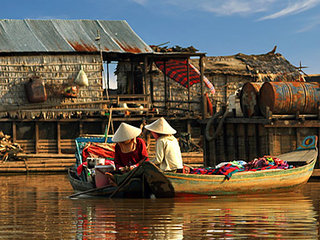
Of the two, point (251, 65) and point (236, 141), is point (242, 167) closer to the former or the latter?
point (236, 141)

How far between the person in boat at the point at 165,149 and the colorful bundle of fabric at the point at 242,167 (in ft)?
3.23

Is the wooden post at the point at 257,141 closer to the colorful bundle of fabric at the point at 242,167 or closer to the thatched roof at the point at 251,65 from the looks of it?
the colorful bundle of fabric at the point at 242,167

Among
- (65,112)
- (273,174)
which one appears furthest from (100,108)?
(273,174)

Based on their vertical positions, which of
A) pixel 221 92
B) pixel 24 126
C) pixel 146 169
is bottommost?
pixel 146 169

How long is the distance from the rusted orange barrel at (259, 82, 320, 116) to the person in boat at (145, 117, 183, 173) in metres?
5.32

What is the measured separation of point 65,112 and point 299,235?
19.0 meters

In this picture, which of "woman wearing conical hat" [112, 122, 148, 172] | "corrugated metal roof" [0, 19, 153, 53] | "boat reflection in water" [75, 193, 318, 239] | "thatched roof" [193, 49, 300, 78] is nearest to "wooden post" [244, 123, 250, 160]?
"boat reflection in water" [75, 193, 318, 239]

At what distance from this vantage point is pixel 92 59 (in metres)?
25.4

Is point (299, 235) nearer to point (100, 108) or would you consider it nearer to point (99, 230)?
point (99, 230)

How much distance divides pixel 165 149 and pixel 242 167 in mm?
2370

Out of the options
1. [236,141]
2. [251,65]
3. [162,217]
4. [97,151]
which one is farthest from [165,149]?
[251,65]

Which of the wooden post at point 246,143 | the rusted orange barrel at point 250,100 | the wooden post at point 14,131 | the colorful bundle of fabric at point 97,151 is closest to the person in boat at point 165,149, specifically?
the colorful bundle of fabric at point 97,151

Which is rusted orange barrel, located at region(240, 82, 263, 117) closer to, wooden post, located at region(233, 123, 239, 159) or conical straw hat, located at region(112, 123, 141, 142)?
wooden post, located at region(233, 123, 239, 159)

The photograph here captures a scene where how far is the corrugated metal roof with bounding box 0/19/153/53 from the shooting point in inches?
985
